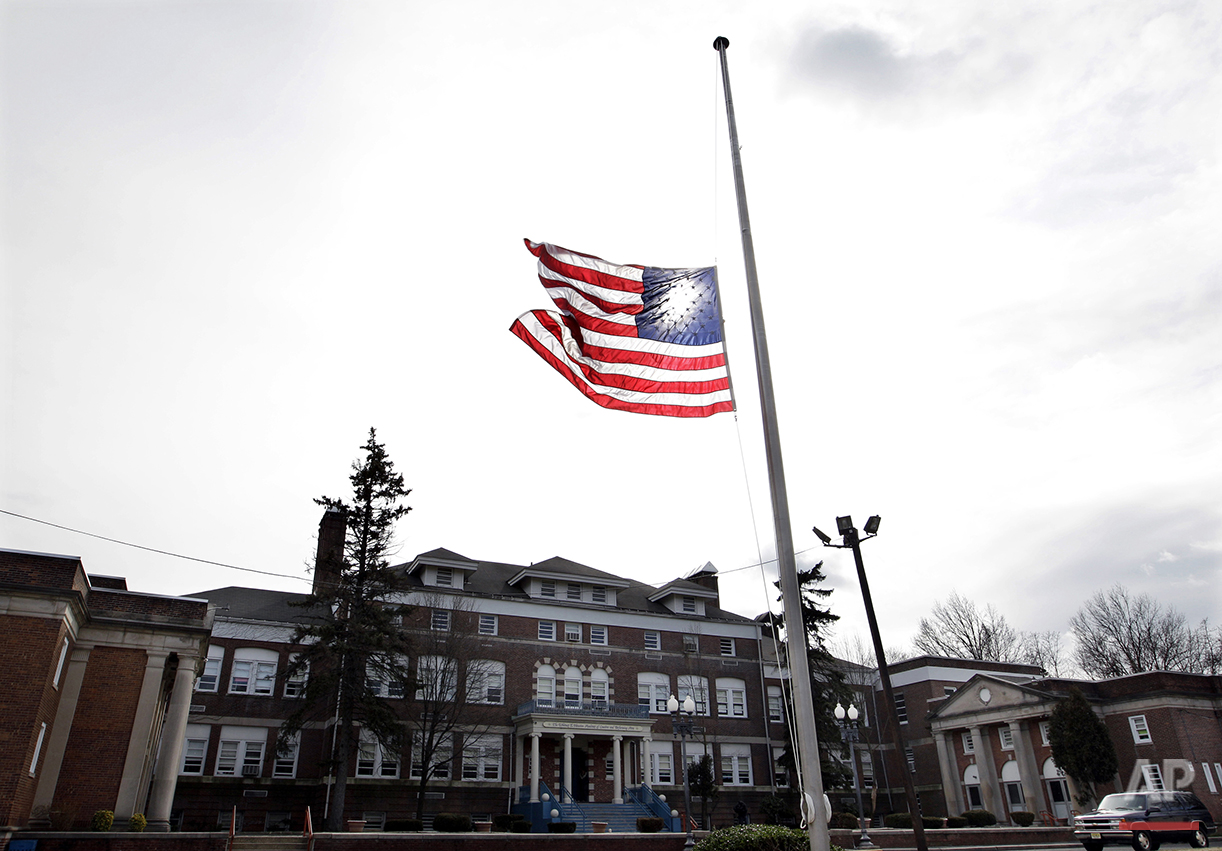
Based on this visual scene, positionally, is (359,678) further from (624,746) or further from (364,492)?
(624,746)

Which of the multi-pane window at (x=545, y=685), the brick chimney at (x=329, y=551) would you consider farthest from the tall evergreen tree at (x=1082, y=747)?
the brick chimney at (x=329, y=551)

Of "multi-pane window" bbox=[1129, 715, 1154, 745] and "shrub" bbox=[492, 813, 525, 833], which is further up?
"multi-pane window" bbox=[1129, 715, 1154, 745]

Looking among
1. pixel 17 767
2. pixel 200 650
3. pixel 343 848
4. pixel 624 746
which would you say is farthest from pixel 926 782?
pixel 17 767

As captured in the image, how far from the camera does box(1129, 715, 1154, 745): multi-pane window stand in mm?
39938

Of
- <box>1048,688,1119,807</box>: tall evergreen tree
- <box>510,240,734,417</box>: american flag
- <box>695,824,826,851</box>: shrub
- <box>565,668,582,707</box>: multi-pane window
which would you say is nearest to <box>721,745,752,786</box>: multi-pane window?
<box>565,668,582,707</box>: multi-pane window

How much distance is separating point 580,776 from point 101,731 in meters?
25.9

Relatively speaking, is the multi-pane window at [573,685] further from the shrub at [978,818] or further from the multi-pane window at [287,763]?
the shrub at [978,818]

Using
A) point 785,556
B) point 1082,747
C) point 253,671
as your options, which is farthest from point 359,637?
point 1082,747

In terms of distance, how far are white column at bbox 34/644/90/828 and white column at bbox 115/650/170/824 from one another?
1652mm

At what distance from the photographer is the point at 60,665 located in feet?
74.5

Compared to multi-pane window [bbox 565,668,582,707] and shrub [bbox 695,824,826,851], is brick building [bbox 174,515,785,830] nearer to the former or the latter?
multi-pane window [bbox 565,668,582,707]

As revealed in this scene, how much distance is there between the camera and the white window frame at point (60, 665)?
22.0m

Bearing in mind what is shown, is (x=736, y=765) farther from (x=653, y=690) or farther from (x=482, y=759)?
(x=482, y=759)

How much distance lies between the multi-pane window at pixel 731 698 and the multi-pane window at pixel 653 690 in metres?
3.59
